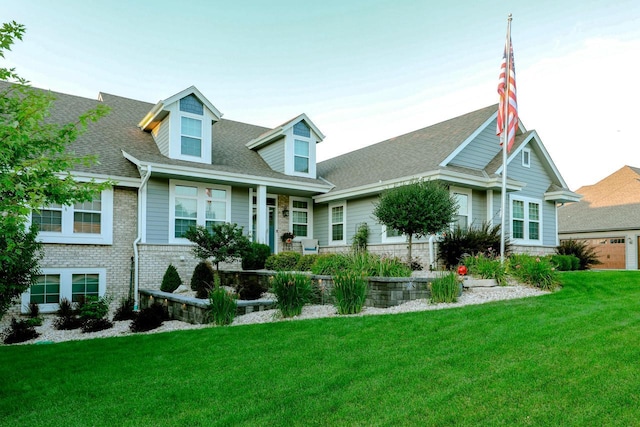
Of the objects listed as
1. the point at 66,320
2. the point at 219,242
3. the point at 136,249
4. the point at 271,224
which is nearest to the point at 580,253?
the point at 271,224

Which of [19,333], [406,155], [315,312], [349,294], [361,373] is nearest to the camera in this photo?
[361,373]

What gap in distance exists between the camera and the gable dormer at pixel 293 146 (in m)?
16.4

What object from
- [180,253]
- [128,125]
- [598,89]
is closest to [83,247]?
[180,253]

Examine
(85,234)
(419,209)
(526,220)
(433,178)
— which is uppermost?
(433,178)

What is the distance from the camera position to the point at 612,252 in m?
23.5

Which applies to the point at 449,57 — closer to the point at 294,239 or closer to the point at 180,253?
the point at 294,239

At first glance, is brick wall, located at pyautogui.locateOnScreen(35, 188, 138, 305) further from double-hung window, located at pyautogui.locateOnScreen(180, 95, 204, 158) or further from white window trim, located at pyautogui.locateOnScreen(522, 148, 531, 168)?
white window trim, located at pyautogui.locateOnScreen(522, 148, 531, 168)

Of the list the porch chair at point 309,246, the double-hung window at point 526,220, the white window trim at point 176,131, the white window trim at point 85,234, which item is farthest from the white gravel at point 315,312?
the porch chair at point 309,246

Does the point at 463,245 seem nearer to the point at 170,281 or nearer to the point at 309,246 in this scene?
the point at 309,246

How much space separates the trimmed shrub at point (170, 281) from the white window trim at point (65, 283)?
6.09ft

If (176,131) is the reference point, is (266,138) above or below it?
above

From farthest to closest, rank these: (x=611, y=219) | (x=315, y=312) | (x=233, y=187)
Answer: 1. (x=611, y=219)
2. (x=233, y=187)
3. (x=315, y=312)

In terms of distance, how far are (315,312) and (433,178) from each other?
6.24 m

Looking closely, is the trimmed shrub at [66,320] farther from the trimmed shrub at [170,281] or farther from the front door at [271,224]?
the front door at [271,224]
